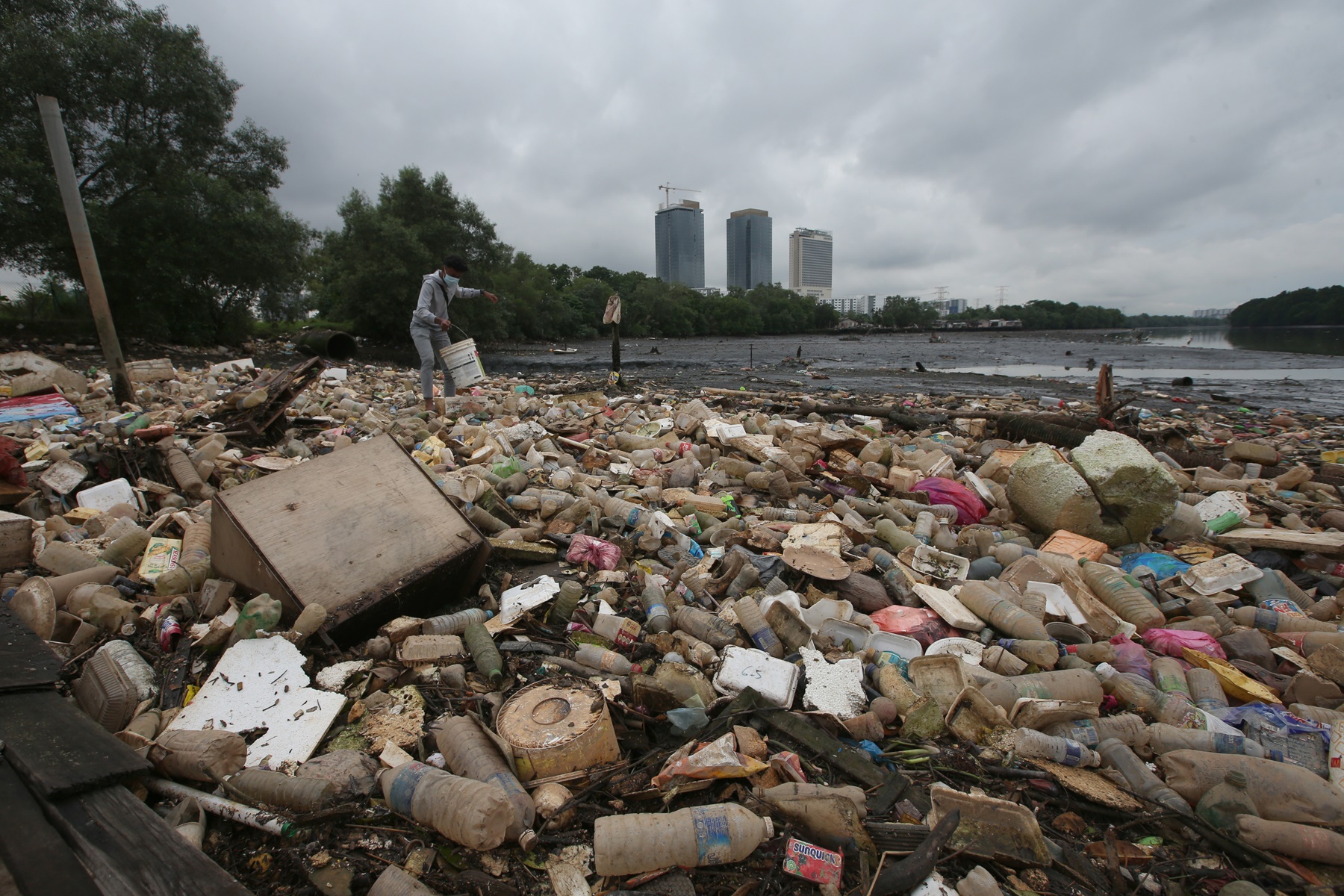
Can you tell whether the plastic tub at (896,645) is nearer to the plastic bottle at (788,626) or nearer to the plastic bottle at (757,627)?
the plastic bottle at (788,626)

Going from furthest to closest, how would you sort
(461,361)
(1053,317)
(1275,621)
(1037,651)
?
1. (1053,317)
2. (461,361)
3. (1275,621)
4. (1037,651)

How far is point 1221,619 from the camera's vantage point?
3072mm

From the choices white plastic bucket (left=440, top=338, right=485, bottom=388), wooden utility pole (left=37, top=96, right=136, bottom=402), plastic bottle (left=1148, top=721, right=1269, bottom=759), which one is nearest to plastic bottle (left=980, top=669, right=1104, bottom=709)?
plastic bottle (left=1148, top=721, right=1269, bottom=759)

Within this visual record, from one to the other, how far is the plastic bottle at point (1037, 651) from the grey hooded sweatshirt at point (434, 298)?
656 centimetres

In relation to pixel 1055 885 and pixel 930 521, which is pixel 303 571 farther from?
pixel 930 521

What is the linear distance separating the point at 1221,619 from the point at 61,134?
35.9 feet

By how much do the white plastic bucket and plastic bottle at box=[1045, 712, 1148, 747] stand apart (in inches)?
277

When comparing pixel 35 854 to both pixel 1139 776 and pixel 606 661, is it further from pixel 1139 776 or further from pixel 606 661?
pixel 1139 776

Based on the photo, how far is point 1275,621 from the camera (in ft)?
10.0

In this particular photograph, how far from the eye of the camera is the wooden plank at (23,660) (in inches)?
72.2

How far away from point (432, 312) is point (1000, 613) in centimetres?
Answer: 683

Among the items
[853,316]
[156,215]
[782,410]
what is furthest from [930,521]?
[853,316]

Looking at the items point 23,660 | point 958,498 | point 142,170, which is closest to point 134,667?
point 23,660

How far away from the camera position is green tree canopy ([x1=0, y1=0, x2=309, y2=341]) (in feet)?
49.0
